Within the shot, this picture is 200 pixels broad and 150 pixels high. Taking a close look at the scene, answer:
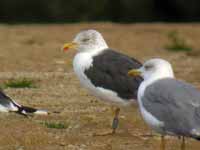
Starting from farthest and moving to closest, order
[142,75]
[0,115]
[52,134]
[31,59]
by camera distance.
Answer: [31,59] → [0,115] → [52,134] → [142,75]

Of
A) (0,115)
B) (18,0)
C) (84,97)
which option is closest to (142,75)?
(0,115)

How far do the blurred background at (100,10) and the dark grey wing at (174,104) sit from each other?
61.8 ft


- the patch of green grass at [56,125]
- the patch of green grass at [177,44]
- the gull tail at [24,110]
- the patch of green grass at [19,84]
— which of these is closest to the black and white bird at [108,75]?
the patch of green grass at [56,125]

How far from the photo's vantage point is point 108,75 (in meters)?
10.1

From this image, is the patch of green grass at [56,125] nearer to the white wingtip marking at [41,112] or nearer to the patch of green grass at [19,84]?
the white wingtip marking at [41,112]

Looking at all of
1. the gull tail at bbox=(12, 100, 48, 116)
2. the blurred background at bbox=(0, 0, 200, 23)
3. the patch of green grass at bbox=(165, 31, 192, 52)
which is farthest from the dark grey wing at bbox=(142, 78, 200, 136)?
the blurred background at bbox=(0, 0, 200, 23)

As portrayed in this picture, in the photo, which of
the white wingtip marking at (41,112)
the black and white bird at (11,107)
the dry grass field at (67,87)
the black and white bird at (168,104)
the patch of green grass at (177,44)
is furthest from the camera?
the patch of green grass at (177,44)

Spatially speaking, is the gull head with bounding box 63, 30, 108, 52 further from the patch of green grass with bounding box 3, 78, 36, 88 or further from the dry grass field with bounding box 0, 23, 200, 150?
the patch of green grass with bounding box 3, 78, 36, 88

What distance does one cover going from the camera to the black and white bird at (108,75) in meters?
9.91

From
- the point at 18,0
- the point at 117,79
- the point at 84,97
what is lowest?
the point at 18,0

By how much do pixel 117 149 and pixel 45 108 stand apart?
227 centimetres

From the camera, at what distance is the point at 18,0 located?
27.8 meters

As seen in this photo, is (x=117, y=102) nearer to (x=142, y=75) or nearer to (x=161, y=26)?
(x=142, y=75)

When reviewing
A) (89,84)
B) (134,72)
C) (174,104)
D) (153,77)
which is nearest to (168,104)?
(174,104)
